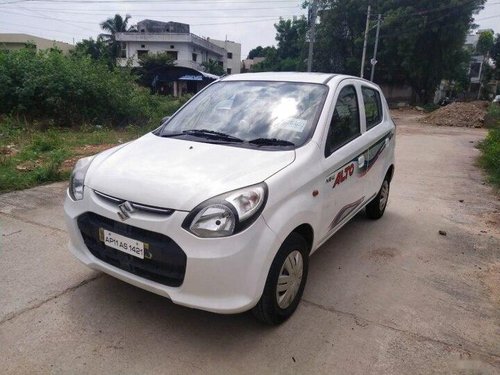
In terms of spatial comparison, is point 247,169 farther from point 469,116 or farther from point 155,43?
point 155,43

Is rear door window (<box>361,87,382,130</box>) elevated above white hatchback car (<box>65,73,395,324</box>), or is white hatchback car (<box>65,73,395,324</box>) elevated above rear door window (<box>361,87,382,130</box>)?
rear door window (<box>361,87,382,130</box>)

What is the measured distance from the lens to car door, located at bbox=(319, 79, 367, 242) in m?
3.16

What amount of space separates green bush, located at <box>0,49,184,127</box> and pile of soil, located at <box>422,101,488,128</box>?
17.4 m

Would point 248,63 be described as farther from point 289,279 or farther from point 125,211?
point 125,211

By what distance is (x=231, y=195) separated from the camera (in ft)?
7.81

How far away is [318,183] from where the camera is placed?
2.96 m

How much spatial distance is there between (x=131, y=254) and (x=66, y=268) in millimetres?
1340

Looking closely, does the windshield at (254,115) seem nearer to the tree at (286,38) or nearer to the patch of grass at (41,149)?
the patch of grass at (41,149)

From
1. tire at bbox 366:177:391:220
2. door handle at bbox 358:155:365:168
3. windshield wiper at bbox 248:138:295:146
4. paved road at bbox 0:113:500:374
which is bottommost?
paved road at bbox 0:113:500:374

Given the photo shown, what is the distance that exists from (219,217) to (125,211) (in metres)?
0.61

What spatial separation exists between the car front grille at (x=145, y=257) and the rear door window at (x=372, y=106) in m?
2.60

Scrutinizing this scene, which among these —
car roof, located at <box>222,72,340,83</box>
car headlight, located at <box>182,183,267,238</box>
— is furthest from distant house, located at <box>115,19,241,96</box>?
car headlight, located at <box>182,183,267,238</box>

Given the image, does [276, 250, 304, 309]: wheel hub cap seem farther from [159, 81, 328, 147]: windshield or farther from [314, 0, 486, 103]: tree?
[314, 0, 486, 103]: tree

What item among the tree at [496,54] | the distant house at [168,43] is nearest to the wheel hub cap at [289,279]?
the distant house at [168,43]
